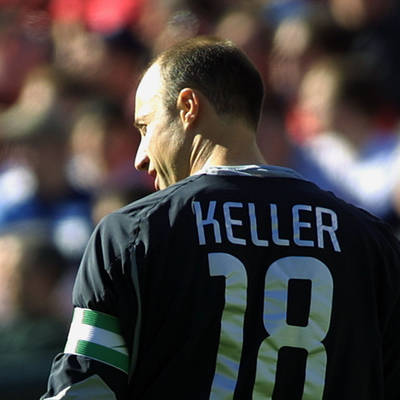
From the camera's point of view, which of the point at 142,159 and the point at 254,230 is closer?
the point at 254,230

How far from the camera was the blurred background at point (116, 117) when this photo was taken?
204 inches

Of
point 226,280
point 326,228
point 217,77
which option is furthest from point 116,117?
point 226,280

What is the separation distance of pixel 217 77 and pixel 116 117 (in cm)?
351

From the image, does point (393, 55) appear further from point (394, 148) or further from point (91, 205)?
point (91, 205)

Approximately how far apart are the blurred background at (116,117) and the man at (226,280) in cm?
218

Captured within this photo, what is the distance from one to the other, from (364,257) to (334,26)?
4.25m

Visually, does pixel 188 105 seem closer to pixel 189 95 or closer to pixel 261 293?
pixel 189 95

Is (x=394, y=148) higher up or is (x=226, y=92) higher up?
(x=226, y=92)

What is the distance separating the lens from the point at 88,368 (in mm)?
2486

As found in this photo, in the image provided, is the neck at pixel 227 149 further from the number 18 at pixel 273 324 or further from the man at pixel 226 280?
the number 18 at pixel 273 324

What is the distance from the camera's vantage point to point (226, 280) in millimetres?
2523

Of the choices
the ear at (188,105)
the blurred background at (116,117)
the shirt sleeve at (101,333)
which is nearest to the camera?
the shirt sleeve at (101,333)

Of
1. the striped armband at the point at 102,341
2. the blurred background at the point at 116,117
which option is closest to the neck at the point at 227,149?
the striped armband at the point at 102,341

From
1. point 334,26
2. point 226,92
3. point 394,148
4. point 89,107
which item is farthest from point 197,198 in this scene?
point 334,26
